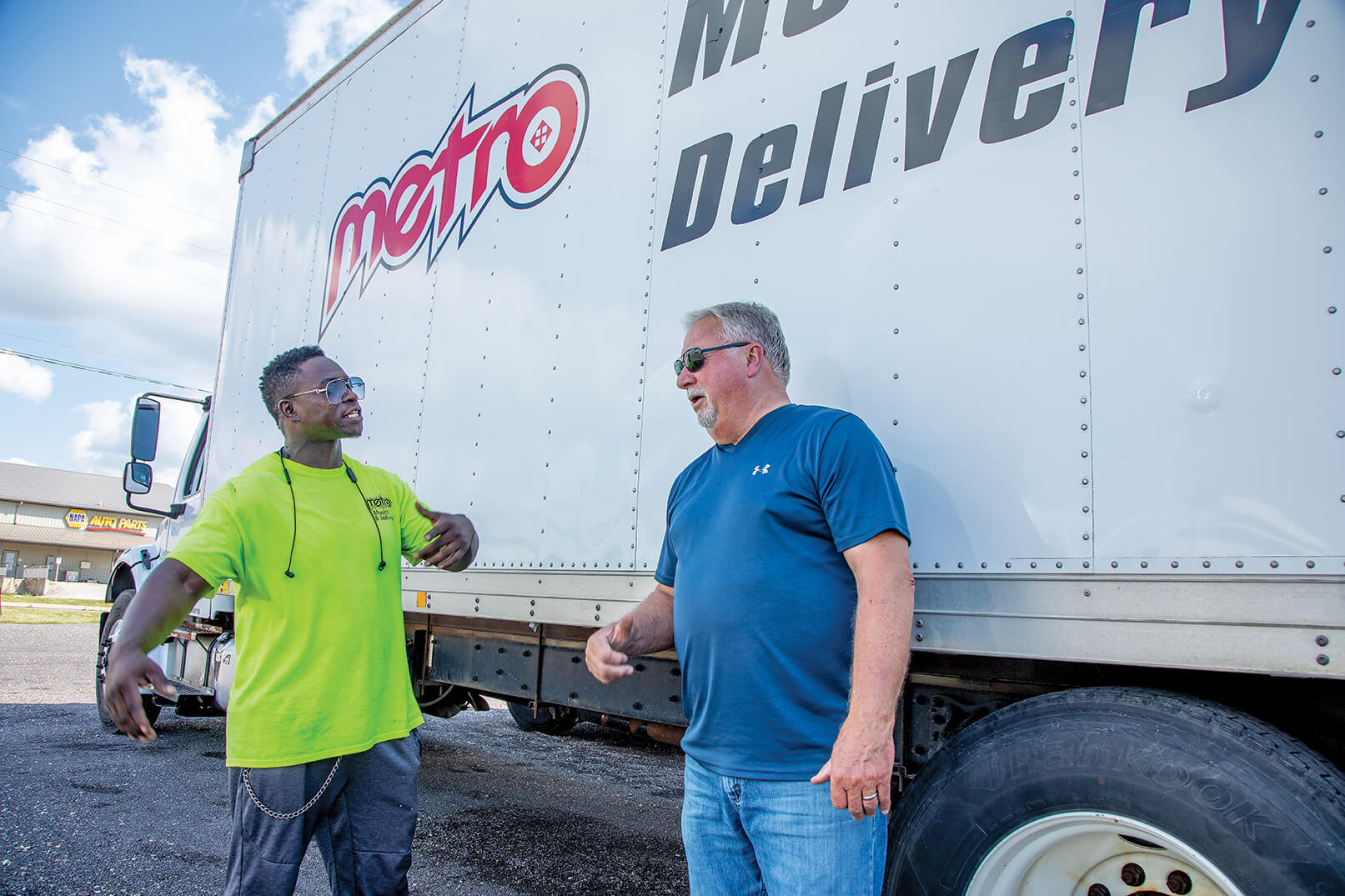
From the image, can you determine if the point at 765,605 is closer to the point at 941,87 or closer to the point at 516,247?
the point at 941,87

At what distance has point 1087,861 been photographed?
1710 mm

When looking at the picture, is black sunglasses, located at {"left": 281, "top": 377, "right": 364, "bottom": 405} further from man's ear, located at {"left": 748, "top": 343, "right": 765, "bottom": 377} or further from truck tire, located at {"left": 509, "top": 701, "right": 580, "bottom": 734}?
truck tire, located at {"left": 509, "top": 701, "right": 580, "bottom": 734}

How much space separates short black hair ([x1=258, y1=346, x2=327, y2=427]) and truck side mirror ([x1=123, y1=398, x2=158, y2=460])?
3.69 meters

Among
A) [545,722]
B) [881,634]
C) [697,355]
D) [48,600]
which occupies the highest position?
[697,355]

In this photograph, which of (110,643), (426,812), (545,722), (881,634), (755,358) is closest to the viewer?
(881,634)

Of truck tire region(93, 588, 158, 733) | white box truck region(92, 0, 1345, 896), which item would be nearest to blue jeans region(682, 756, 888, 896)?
white box truck region(92, 0, 1345, 896)

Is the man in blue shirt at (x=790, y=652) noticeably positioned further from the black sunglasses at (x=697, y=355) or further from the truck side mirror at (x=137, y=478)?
the truck side mirror at (x=137, y=478)

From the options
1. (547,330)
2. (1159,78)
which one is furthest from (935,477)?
(547,330)

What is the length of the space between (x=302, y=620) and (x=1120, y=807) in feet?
6.21

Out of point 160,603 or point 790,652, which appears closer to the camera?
point 790,652

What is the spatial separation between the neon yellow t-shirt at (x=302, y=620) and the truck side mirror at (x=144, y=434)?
3.98 meters

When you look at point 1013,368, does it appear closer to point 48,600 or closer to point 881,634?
point 881,634

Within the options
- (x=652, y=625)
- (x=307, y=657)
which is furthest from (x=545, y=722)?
(x=652, y=625)

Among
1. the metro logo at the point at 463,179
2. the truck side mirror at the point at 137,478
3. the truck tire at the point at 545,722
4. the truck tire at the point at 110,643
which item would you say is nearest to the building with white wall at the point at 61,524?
the truck tire at the point at 110,643
